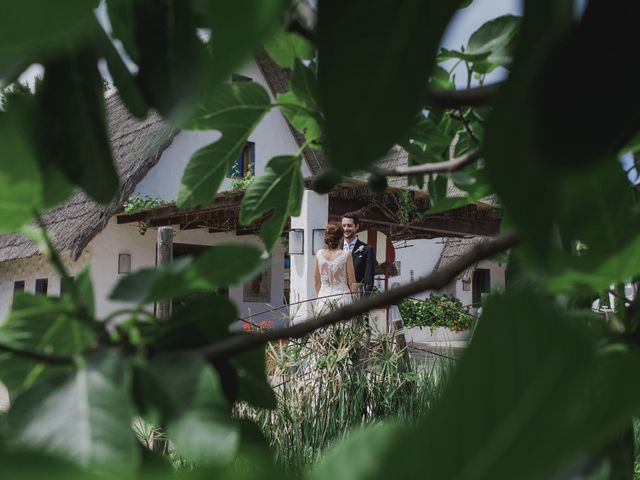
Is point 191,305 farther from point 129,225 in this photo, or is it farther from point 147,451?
point 129,225

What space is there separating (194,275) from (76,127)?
0.09 m

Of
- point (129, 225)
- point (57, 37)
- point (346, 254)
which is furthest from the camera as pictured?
point (129, 225)

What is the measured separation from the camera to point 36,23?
4.1 inches

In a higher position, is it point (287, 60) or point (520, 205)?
point (287, 60)

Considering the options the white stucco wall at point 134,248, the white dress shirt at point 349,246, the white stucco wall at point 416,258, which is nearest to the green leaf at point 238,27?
the white dress shirt at point 349,246

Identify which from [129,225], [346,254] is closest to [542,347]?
[346,254]

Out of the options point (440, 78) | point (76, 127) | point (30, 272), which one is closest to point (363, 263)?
point (440, 78)

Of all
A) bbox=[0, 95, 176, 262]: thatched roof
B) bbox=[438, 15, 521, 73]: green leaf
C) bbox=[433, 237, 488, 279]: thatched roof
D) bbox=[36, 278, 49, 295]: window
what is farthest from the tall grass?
bbox=[433, 237, 488, 279]: thatched roof

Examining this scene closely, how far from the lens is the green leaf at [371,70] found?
174 mm

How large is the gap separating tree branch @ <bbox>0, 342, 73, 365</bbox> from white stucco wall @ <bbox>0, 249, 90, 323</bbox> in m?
7.63

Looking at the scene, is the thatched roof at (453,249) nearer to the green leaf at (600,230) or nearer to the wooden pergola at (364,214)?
the wooden pergola at (364,214)

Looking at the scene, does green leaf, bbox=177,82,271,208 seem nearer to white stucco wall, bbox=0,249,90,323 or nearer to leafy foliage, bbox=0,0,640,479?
leafy foliage, bbox=0,0,640,479

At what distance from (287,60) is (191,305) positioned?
0.96 feet

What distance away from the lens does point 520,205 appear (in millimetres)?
157
